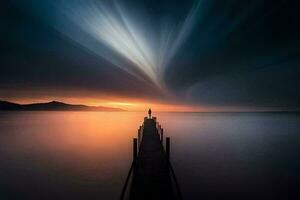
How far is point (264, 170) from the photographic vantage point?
3070 cm

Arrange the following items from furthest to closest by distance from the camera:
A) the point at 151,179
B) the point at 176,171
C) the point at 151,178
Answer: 1. the point at 176,171
2. the point at 151,178
3. the point at 151,179

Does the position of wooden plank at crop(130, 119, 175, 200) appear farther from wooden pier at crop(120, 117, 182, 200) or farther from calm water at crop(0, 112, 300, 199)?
calm water at crop(0, 112, 300, 199)

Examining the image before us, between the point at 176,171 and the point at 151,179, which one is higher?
the point at 151,179

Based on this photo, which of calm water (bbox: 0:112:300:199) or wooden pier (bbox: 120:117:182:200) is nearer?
wooden pier (bbox: 120:117:182:200)

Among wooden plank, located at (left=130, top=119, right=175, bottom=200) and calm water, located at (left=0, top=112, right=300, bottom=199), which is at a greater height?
wooden plank, located at (left=130, top=119, right=175, bottom=200)

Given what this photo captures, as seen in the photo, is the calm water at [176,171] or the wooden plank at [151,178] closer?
the wooden plank at [151,178]

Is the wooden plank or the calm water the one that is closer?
the wooden plank

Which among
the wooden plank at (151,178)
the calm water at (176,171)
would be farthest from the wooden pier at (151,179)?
the calm water at (176,171)

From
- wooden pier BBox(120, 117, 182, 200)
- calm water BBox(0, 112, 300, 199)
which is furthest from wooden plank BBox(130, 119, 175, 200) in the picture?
calm water BBox(0, 112, 300, 199)

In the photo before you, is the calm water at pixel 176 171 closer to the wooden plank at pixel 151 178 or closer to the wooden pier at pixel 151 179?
the wooden plank at pixel 151 178

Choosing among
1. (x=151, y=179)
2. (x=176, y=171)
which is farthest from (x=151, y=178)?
(x=176, y=171)

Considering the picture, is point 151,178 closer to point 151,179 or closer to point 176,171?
point 151,179

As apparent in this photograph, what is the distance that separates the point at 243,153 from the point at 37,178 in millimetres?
32361

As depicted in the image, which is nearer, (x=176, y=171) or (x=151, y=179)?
(x=151, y=179)
